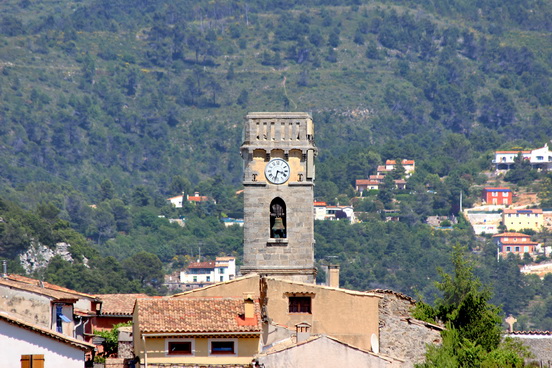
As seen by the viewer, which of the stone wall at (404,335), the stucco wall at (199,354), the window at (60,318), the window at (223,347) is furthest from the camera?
the window at (60,318)

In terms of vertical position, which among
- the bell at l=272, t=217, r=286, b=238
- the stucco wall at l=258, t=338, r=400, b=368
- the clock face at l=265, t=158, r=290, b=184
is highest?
the clock face at l=265, t=158, r=290, b=184

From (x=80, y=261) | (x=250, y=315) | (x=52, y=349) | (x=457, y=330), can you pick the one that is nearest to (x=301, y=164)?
(x=457, y=330)

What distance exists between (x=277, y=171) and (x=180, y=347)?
18219 mm

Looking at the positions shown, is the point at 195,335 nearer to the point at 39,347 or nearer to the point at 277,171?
the point at 39,347

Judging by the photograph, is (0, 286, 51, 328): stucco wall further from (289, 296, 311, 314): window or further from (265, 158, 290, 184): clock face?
(265, 158, 290, 184): clock face

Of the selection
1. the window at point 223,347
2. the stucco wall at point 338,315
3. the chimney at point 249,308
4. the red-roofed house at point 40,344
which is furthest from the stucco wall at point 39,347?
the stucco wall at point 338,315

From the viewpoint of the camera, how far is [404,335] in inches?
1735

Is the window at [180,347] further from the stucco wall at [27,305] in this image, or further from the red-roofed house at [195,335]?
the stucco wall at [27,305]

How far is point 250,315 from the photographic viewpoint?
40500 mm

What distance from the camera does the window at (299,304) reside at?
44.3 m

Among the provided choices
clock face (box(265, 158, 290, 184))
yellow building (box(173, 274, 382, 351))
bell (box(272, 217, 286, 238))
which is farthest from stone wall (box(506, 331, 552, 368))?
clock face (box(265, 158, 290, 184))

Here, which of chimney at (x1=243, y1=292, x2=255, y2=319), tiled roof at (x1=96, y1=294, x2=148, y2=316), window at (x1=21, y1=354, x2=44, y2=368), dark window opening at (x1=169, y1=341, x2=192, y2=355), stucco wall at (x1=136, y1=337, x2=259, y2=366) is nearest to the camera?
window at (x1=21, y1=354, x2=44, y2=368)

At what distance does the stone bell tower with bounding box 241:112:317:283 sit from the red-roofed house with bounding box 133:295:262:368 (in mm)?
15858

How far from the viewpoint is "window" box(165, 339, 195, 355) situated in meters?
39.4
